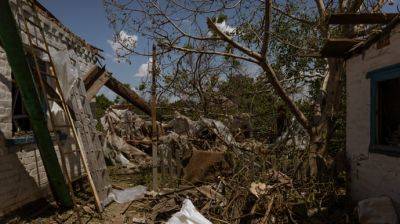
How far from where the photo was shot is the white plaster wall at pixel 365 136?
199 inches

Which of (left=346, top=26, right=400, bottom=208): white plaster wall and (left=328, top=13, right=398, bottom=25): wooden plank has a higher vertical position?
(left=328, top=13, right=398, bottom=25): wooden plank

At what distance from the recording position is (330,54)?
6504mm

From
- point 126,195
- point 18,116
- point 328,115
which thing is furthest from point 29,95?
point 328,115

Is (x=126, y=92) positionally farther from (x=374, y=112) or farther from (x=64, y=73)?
(x=374, y=112)

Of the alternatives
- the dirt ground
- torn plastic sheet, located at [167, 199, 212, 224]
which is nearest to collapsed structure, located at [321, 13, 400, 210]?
torn plastic sheet, located at [167, 199, 212, 224]

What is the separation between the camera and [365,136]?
589 centimetres

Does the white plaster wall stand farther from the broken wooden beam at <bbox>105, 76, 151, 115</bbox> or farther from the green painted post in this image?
the broken wooden beam at <bbox>105, 76, 151, 115</bbox>

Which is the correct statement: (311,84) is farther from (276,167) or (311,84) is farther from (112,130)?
(112,130)

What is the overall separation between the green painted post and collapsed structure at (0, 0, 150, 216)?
91mm

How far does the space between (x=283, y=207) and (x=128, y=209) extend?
2948mm

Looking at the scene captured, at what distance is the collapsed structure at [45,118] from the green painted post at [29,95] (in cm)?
9

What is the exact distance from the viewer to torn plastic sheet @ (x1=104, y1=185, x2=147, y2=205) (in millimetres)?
7164

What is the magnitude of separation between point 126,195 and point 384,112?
523cm

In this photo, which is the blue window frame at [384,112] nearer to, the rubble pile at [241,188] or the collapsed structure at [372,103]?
the collapsed structure at [372,103]
